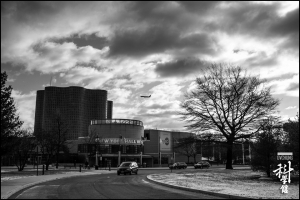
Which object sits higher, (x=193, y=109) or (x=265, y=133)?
(x=193, y=109)

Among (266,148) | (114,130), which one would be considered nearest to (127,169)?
(266,148)

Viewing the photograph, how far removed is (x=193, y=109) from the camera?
40.3 metres

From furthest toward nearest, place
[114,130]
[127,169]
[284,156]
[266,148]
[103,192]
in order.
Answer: [114,130] < [127,169] < [266,148] < [284,156] < [103,192]

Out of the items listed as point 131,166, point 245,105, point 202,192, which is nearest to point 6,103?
point 131,166

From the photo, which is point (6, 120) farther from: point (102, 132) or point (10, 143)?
point (102, 132)

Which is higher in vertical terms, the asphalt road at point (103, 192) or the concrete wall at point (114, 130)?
the concrete wall at point (114, 130)

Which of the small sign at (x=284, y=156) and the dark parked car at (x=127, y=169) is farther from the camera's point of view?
the dark parked car at (x=127, y=169)

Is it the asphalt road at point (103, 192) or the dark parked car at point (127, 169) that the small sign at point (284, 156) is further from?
the dark parked car at point (127, 169)

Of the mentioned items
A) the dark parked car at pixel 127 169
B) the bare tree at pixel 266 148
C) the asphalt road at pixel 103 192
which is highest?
the bare tree at pixel 266 148

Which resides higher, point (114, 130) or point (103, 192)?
point (114, 130)

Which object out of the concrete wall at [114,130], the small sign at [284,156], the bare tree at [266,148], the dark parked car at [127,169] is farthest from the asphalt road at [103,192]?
the concrete wall at [114,130]

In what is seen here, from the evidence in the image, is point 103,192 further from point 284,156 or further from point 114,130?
point 114,130

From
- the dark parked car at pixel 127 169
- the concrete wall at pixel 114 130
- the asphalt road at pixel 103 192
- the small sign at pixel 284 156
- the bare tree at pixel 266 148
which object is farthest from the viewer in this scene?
the concrete wall at pixel 114 130

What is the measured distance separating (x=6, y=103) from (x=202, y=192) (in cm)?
1973
